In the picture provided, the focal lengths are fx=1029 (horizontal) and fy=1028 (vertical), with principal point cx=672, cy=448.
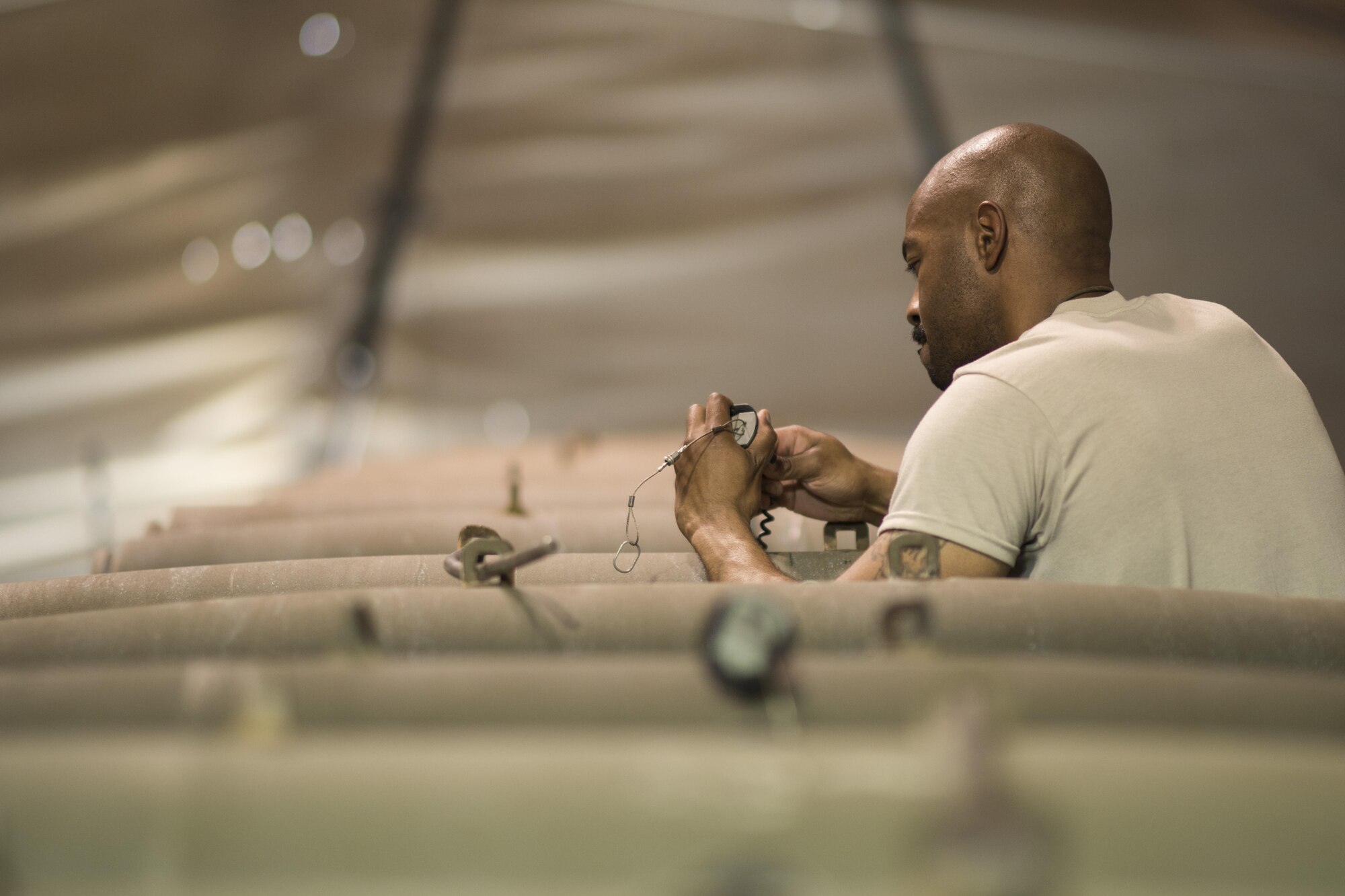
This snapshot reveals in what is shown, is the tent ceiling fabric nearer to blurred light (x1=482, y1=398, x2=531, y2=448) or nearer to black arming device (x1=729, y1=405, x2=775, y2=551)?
→ blurred light (x1=482, y1=398, x2=531, y2=448)

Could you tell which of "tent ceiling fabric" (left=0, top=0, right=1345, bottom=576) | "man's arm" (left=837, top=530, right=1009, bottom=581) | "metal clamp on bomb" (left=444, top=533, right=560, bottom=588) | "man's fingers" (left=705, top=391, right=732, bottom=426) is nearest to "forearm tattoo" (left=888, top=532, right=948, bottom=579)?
"man's arm" (left=837, top=530, right=1009, bottom=581)

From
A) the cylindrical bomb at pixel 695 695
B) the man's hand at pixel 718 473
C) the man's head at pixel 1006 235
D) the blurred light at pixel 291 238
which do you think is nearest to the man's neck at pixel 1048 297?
the man's head at pixel 1006 235

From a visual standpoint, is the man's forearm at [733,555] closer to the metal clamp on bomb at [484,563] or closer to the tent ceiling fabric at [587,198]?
the metal clamp on bomb at [484,563]

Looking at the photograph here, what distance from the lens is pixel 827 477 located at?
1.26 m

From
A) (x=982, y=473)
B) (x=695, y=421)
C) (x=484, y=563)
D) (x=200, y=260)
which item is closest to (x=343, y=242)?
(x=200, y=260)

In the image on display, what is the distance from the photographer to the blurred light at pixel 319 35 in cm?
426

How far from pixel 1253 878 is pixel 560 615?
1.56 feet

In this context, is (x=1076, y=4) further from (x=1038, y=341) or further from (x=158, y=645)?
(x=158, y=645)

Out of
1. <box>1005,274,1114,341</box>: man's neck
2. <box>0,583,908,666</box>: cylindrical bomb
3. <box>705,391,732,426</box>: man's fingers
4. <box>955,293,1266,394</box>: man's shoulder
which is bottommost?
<box>0,583,908,666</box>: cylindrical bomb

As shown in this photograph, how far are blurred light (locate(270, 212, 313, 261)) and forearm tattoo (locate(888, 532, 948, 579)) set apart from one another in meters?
4.07

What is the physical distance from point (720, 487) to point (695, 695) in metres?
0.54

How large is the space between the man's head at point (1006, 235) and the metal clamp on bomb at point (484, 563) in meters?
0.56

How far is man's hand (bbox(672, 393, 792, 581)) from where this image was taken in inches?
43.3

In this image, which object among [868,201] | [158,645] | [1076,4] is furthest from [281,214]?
[158,645]
